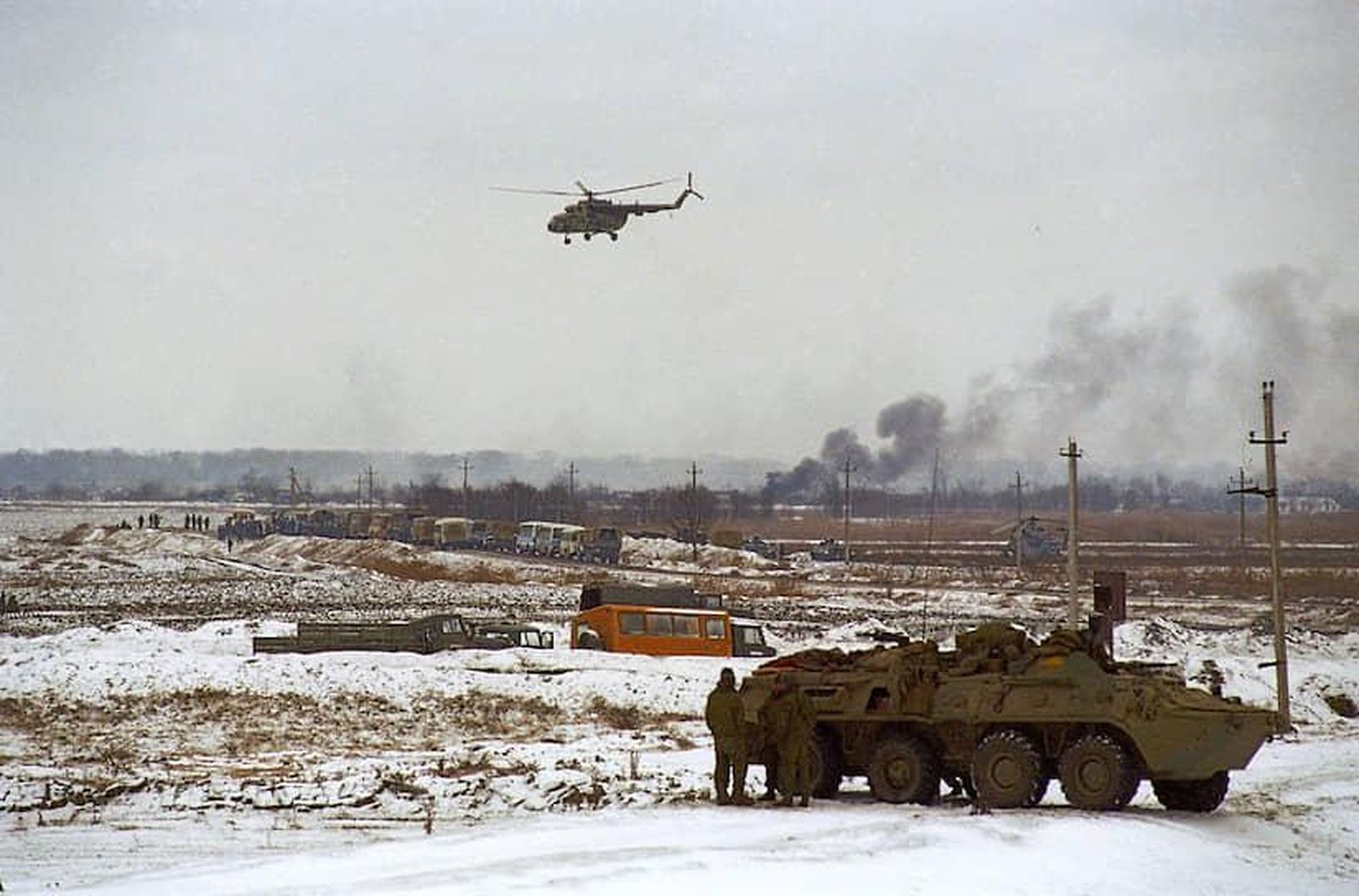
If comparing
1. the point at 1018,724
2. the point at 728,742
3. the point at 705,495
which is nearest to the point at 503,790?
the point at 728,742

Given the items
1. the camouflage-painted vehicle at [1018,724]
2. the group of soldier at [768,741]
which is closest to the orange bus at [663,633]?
the camouflage-painted vehicle at [1018,724]

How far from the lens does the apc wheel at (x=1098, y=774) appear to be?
57.9 ft

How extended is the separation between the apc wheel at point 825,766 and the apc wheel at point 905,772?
55 cm

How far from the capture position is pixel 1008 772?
59.3 feet

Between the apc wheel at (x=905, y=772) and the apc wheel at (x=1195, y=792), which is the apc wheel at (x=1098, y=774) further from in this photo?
the apc wheel at (x=905, y=772)

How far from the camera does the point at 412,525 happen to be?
103 meters

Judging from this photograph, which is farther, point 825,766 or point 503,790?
point 825,766

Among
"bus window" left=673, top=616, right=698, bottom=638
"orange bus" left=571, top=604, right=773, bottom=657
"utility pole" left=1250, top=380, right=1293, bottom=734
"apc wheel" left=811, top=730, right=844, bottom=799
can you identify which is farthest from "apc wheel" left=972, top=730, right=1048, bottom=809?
"bus window" left=673, top=616, right=698, bottom=638

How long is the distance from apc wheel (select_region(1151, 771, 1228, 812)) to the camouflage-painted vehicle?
0.5 inches

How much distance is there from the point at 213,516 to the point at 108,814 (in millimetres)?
Answer: 138404

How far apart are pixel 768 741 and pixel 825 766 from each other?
101 cm

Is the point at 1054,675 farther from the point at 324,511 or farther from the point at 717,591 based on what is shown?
the point at 324,511

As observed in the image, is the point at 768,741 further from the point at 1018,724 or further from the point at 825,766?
the point at 1018,724

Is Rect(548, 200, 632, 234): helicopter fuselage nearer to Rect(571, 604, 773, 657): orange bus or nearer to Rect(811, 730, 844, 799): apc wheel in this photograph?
Rect(571, 604, 773, 657): orange bus
